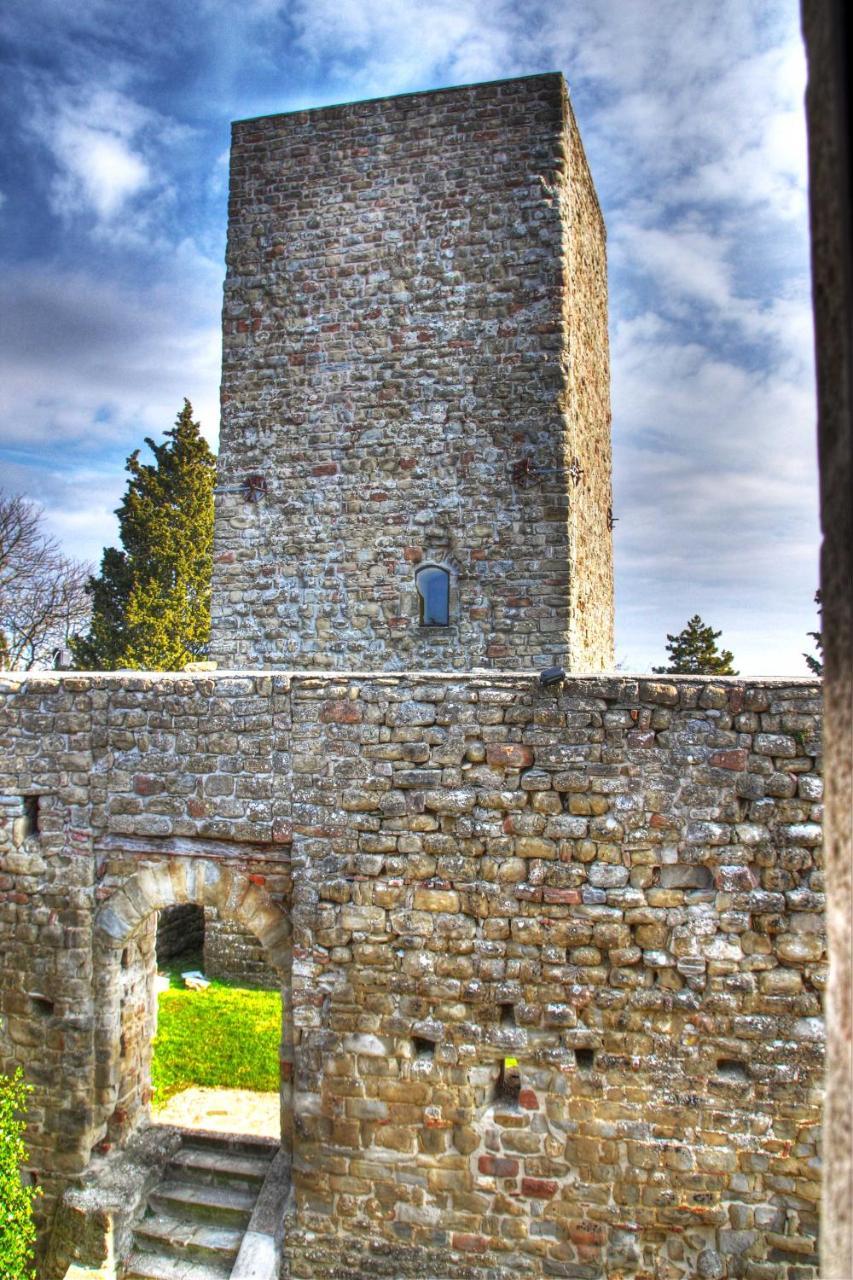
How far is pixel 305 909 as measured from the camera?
4742mm

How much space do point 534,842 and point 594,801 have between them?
402mm

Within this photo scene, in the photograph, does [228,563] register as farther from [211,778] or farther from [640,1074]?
[640,1074]

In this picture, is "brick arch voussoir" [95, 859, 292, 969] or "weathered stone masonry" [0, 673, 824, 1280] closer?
"weathered stone masonry" [0, 673, 824, 1280]

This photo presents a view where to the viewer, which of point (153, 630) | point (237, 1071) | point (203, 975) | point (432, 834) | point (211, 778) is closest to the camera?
point (432, 834)

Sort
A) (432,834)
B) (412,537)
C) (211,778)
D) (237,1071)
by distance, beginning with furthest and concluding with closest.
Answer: (412,537) < (237,1071) < (211,778) < (432,834)

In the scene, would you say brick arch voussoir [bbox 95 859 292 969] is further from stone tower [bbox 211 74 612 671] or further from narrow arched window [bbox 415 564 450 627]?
narrow arched window [bbox 415 564 450 627]

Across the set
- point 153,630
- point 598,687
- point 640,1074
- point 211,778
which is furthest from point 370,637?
point 153,630

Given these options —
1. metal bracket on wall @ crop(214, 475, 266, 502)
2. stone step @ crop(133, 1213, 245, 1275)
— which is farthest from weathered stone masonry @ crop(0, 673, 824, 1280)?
Answer: metal bracket on wall @ crop(214, 475, 266, 502)

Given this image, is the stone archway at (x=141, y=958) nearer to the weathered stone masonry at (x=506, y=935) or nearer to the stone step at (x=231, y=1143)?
the weathered stone masonry at (x=506, y=935)

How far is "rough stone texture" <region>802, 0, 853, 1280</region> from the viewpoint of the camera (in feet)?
3.52

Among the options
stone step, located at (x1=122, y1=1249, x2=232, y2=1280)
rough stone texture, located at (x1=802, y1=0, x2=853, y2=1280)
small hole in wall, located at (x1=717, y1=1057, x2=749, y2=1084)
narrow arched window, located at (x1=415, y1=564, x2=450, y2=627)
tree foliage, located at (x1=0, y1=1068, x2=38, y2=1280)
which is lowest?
stone step, located at (x1=122, y1=1249, x2=232, y2=1280)

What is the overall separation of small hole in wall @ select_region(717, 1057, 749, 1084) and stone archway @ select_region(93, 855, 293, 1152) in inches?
95.3

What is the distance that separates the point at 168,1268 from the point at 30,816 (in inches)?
113

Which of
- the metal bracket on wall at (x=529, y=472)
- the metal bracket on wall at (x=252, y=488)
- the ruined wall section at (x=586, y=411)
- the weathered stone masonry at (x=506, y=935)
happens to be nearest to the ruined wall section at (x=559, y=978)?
the weathered stone masonry at (x=506, y=935)
